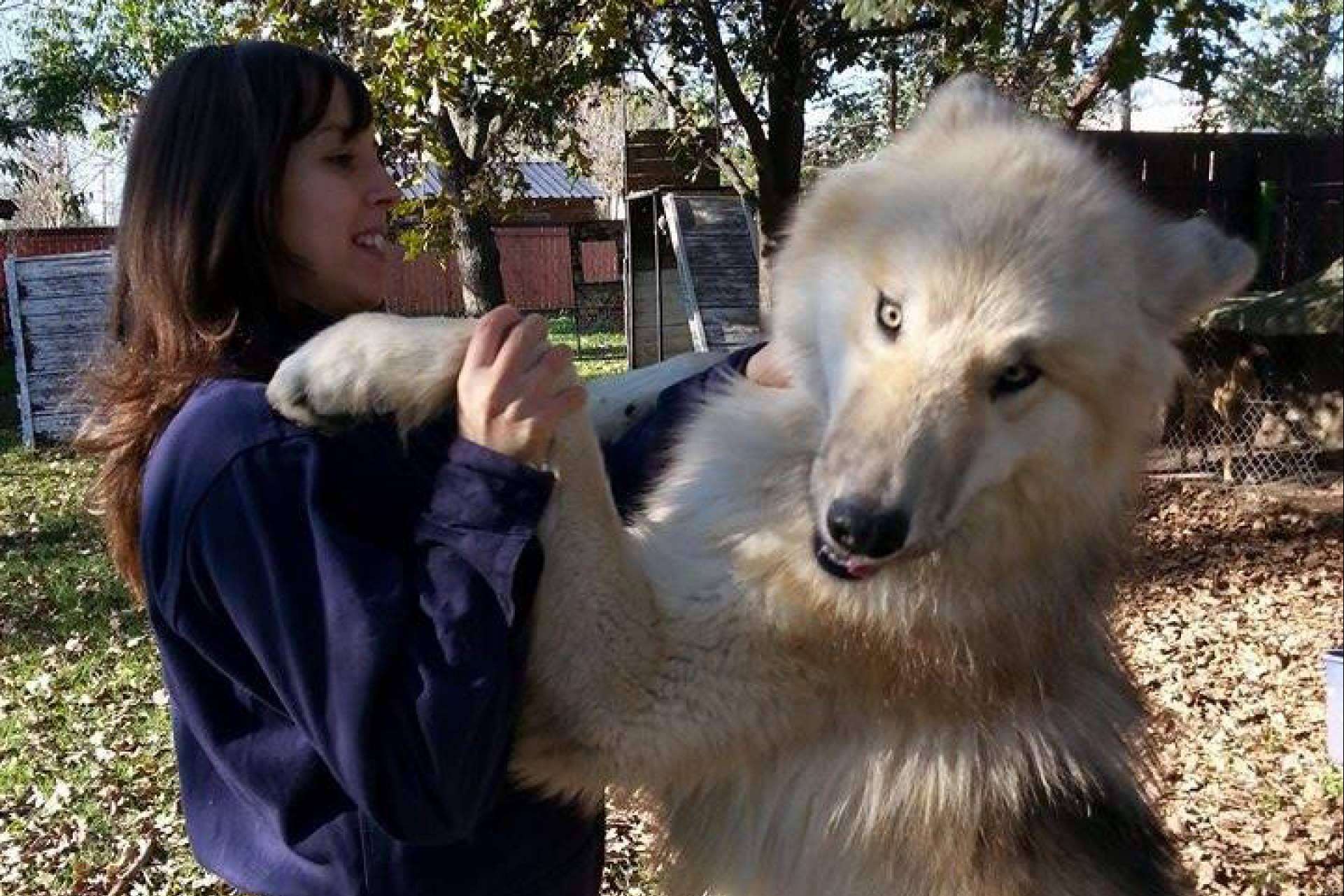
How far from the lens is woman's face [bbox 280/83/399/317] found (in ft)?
5.96

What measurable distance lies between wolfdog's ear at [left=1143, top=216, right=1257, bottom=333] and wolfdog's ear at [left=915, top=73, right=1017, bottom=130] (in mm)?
402

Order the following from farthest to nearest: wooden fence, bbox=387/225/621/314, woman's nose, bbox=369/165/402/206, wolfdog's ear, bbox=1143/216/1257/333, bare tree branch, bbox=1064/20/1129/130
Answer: wooden fence, bbox=387/225/621/314
bare tree branch, bbox=1064/20/1129/130
wolfdog's ear, bbox=1143/216/1257/333
woman's nose, bbox=369/165/402/206

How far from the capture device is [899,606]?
1943 mm

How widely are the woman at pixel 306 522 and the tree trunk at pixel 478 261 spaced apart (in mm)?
9751

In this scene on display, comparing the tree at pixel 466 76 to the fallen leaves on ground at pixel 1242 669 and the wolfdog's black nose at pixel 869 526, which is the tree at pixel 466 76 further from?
the wolfdog's black nose at pixel 869 526

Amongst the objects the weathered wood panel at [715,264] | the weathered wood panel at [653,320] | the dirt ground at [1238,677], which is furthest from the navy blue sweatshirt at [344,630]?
the weathered wood panel at [653,320]

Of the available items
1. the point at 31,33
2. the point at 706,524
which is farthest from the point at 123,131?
the point at 706,524

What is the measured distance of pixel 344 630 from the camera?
4.75 ft

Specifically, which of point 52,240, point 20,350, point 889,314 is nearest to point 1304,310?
point 889,314

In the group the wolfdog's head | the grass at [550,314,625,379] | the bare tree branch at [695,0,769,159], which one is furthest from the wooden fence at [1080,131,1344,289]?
the grass at [550,314,625,379]

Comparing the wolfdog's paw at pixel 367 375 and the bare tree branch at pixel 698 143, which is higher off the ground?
the bare tree branch at pixel 698 143

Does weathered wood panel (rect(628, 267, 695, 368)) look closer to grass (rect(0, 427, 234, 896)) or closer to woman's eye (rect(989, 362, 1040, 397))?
grass (rect(0, 427, 234, 896))

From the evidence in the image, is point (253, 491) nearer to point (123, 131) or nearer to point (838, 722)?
point (838, 722)

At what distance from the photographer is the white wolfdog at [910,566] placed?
185 cm
